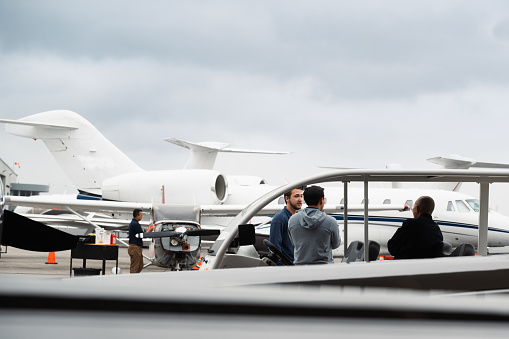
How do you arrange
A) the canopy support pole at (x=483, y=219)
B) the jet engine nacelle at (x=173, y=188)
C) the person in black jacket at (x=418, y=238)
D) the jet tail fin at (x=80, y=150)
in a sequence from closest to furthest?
the person in black jacket at (x=418, y=238), the canopy support pole at (x=483, y=219), the jet engine nacelle at (x=173, y=188), the jet tail fin at (x=80, y=150)

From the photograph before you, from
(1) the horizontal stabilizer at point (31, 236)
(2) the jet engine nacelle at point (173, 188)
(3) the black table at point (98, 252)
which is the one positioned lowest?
(3) the black table at point (98, 252)

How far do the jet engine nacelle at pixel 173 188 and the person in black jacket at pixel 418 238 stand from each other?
545 inches

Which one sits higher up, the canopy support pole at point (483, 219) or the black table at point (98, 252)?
the canopy support pole at point (483, 219)

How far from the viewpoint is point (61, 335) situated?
969 mm

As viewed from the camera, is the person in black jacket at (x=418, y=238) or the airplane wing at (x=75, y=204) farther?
the airplane wing at (x=75, y=204)

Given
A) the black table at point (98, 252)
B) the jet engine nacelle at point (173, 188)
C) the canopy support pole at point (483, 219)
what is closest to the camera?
the canopy support pole at point (483, 219)

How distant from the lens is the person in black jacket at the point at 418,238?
394 cm

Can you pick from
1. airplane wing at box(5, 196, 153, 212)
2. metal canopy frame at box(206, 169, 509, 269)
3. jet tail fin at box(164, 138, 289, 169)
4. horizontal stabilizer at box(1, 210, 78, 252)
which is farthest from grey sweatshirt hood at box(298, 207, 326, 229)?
jet tail fin at box(164, 138, 289, 169)

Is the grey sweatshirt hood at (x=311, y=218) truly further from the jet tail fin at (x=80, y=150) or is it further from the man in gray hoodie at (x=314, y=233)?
the jet tail fin at (x=80, y=150)

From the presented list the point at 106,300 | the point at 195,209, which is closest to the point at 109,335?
the point at 106,300

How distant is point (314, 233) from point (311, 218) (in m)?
0.13

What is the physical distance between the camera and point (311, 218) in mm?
4629

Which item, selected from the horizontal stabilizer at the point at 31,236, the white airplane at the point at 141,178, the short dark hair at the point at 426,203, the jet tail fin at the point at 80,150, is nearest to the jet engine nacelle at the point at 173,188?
the white airplane at the point at 141,178

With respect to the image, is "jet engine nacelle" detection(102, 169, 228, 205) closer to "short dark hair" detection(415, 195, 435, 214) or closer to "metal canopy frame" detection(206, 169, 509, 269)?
"metal canopy frame" detection(206, 169, 509, 269)
